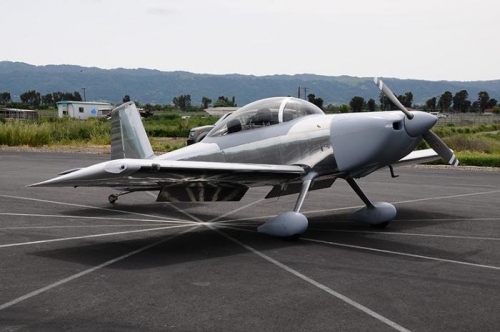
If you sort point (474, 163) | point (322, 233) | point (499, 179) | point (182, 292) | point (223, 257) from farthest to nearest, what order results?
point (474, 163) → point (499, 179) → point (322, 233) → point (223, 257) → point (182, 292)

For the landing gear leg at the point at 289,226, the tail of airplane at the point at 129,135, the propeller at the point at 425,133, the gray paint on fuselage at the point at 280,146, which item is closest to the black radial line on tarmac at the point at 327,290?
the landing gear leg at the point at 289,226

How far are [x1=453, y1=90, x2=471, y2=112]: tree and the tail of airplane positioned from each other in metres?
176

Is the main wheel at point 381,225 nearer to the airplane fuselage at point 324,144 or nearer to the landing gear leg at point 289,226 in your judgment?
the airplane fuselage at point 324,144

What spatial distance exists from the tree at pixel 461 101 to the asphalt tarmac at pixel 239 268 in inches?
6844

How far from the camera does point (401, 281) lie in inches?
294

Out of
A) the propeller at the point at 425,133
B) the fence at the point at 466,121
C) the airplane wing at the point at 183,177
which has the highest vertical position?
the propeller at the point at 425,133

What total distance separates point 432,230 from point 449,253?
6.57 ft

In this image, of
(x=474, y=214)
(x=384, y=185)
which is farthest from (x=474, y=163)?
(x=474, y=214)

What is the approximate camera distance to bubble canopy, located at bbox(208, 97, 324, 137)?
36.1 ft

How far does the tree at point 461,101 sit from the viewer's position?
178 m

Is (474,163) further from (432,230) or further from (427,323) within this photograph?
(427,323)

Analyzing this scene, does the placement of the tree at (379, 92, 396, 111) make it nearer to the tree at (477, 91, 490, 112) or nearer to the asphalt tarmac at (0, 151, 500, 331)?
the asphalt tarmac at (0, 151, 500, 331)

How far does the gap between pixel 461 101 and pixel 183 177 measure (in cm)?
18425

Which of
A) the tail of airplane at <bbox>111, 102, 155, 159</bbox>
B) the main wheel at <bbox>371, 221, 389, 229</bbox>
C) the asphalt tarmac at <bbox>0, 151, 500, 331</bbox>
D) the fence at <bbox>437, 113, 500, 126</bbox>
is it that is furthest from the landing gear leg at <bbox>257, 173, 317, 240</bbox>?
the fence at <bbox>437, 113, 500, 126</bbox>
